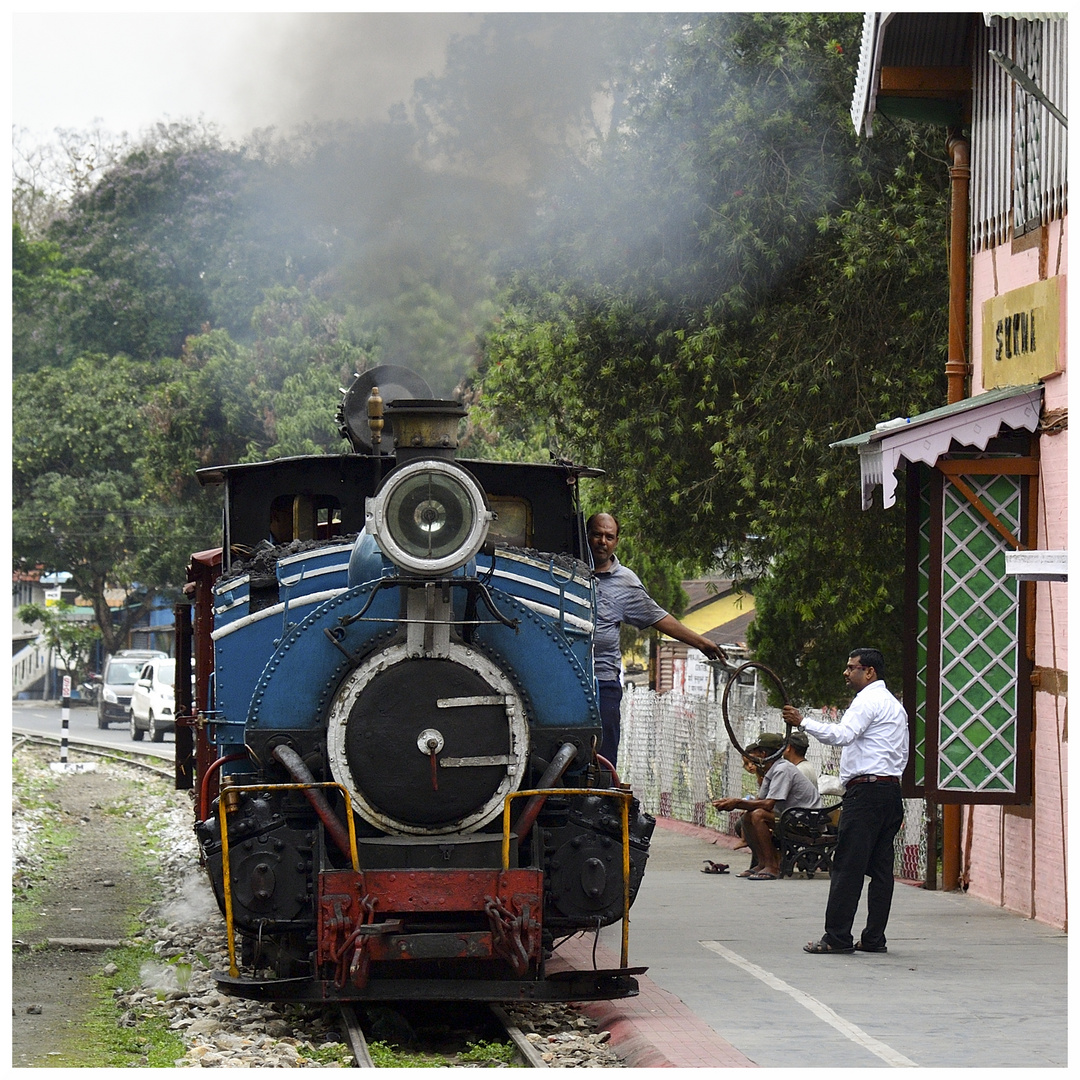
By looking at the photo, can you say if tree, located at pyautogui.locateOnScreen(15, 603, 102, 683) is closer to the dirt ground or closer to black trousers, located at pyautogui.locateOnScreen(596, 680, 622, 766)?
the dirt ground

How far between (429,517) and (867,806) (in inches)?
143

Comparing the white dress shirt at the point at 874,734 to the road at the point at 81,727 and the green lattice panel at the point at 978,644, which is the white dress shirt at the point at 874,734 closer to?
the green lattice panel at the point at 978,644

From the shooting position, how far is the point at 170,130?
146 feet

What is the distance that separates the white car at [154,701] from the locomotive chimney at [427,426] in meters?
23.3

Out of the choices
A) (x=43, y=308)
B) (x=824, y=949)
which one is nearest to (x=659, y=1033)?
(x=824, y=949)

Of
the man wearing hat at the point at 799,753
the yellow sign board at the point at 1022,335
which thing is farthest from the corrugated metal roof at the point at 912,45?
the man wearing hat at the point at 799,753

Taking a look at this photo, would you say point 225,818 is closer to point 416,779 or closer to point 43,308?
point 416,779

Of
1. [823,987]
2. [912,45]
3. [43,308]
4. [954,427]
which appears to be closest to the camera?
[823,987]

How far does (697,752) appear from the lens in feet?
57.8

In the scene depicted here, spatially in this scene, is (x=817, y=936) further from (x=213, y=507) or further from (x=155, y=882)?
(x=213, y=507)

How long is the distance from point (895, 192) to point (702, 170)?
5.94 ft

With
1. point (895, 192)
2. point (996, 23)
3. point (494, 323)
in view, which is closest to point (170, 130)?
point (494, 323)

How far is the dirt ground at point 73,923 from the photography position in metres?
8.15

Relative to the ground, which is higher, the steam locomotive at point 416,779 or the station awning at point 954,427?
the station awning at point 954,427
